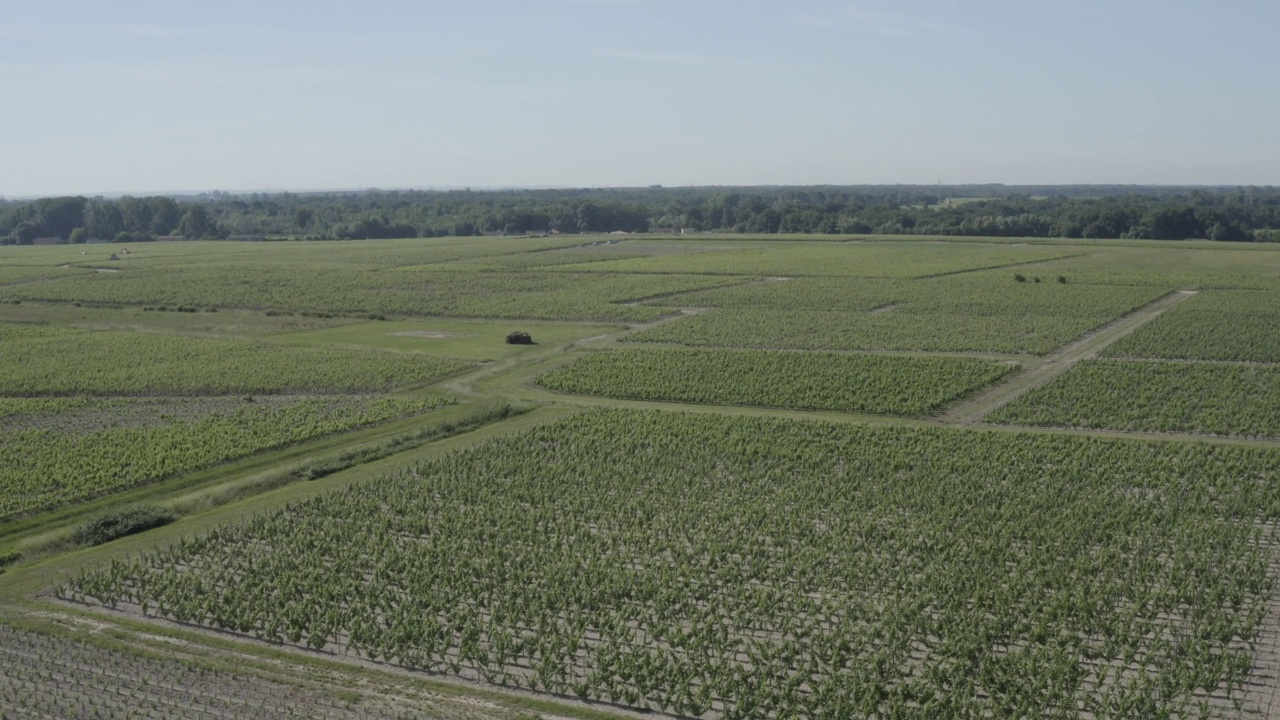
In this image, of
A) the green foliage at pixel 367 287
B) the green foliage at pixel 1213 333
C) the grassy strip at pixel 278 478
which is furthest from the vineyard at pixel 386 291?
the grassy strip at pixel 278 478

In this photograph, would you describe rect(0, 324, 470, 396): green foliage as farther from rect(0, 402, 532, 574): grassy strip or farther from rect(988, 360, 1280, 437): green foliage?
rect(988, 360, 1280, 437): green foliage

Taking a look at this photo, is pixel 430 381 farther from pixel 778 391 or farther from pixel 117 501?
pixel 117 501

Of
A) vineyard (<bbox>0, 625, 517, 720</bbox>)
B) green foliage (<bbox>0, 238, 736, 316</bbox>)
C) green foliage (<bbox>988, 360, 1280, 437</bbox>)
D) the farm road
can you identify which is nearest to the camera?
vineyard (<bbox>0, 625, 517, 720</bbox>)

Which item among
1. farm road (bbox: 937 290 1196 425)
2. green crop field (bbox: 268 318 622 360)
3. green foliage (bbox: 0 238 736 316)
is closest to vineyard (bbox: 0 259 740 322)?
green foliage (bbox: 0 238 736 316)

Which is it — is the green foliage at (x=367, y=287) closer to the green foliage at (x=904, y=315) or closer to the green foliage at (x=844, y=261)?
the green foliage at (x=904, y=315)

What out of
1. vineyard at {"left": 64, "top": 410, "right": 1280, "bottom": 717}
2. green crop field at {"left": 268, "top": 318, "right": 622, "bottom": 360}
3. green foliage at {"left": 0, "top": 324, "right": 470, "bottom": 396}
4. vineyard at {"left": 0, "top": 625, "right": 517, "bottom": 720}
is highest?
green crop field at {"left": 268, "top": 318, "right": 622, "bottom": 360}
